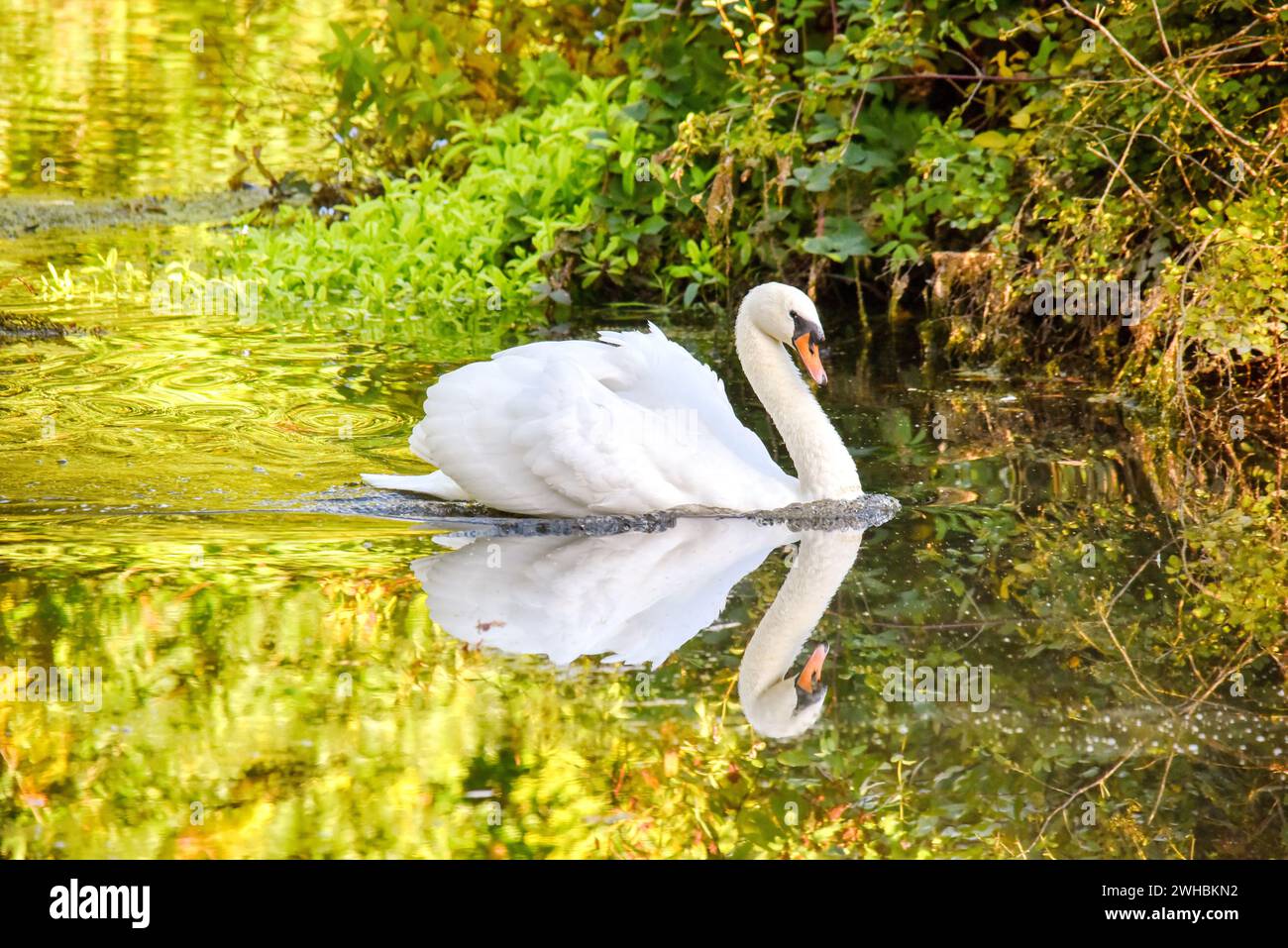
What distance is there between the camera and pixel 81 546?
6.69 m

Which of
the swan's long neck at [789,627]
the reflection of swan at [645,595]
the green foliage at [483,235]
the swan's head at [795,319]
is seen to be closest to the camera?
the swan's long neck at [789,627]

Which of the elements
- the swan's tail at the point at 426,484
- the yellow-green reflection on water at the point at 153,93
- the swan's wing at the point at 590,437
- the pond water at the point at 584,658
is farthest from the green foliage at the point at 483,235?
the swan's wing at the point at 590,437

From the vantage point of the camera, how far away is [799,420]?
725cm

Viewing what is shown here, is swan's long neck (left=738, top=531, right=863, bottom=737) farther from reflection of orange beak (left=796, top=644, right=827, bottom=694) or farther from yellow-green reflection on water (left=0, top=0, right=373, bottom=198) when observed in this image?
yellow-green reflection on water (left=0, top=0, right=373, bottom=198)

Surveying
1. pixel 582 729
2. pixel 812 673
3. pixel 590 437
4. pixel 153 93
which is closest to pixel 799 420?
pixel 590 437

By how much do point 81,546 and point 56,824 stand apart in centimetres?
240

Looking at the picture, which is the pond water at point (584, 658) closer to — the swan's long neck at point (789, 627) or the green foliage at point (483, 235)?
the swan's long neck at point (789, 627)

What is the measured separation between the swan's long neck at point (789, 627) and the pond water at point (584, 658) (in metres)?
0.02

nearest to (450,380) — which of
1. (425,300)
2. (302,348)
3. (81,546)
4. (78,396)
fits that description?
(81,546)

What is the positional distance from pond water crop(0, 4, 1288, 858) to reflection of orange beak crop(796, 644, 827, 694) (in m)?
0.03

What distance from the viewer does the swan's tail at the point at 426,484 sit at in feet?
24.0

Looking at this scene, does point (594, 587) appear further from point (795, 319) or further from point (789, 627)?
point (795, 319)

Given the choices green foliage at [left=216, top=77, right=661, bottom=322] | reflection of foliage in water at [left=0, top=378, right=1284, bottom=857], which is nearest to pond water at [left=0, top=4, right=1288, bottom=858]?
reflection of foliage in water at [left=0, top=378, right=1284, bottom=857]

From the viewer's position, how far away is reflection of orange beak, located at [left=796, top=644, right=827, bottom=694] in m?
5.45
